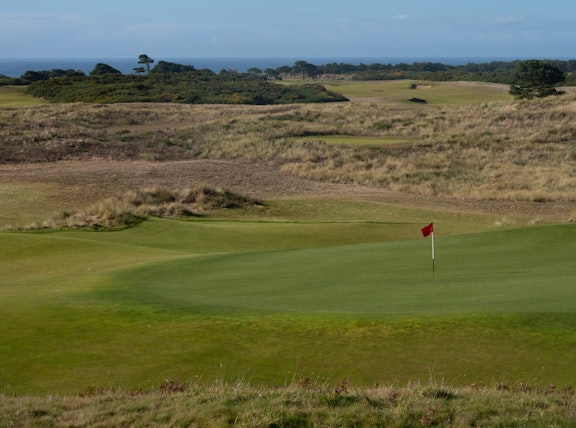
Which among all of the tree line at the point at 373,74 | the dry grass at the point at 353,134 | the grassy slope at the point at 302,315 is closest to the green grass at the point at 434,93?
the tree line at the point at 373,74

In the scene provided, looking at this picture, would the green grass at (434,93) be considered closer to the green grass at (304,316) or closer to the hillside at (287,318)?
the hillside at (287,318)

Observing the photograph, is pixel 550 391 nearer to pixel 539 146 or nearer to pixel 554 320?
pixel 554 320

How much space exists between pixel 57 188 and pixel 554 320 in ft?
84.4

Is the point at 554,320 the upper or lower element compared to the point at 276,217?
upper

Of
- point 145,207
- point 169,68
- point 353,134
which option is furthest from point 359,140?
point 169,68

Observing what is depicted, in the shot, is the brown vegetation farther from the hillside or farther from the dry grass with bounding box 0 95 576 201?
the hillside

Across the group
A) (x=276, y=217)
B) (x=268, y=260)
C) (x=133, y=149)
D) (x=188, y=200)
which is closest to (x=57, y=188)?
(x=188, y=200)

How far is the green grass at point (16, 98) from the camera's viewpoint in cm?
6938

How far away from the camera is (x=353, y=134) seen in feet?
165

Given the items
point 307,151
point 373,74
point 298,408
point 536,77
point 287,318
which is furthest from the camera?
point 373,74

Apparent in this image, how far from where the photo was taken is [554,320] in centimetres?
865

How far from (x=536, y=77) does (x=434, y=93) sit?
22.4 meters

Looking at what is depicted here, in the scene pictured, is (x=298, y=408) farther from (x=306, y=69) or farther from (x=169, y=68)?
(x=306, y=69)

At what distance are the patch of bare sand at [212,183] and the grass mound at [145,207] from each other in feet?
8.63
